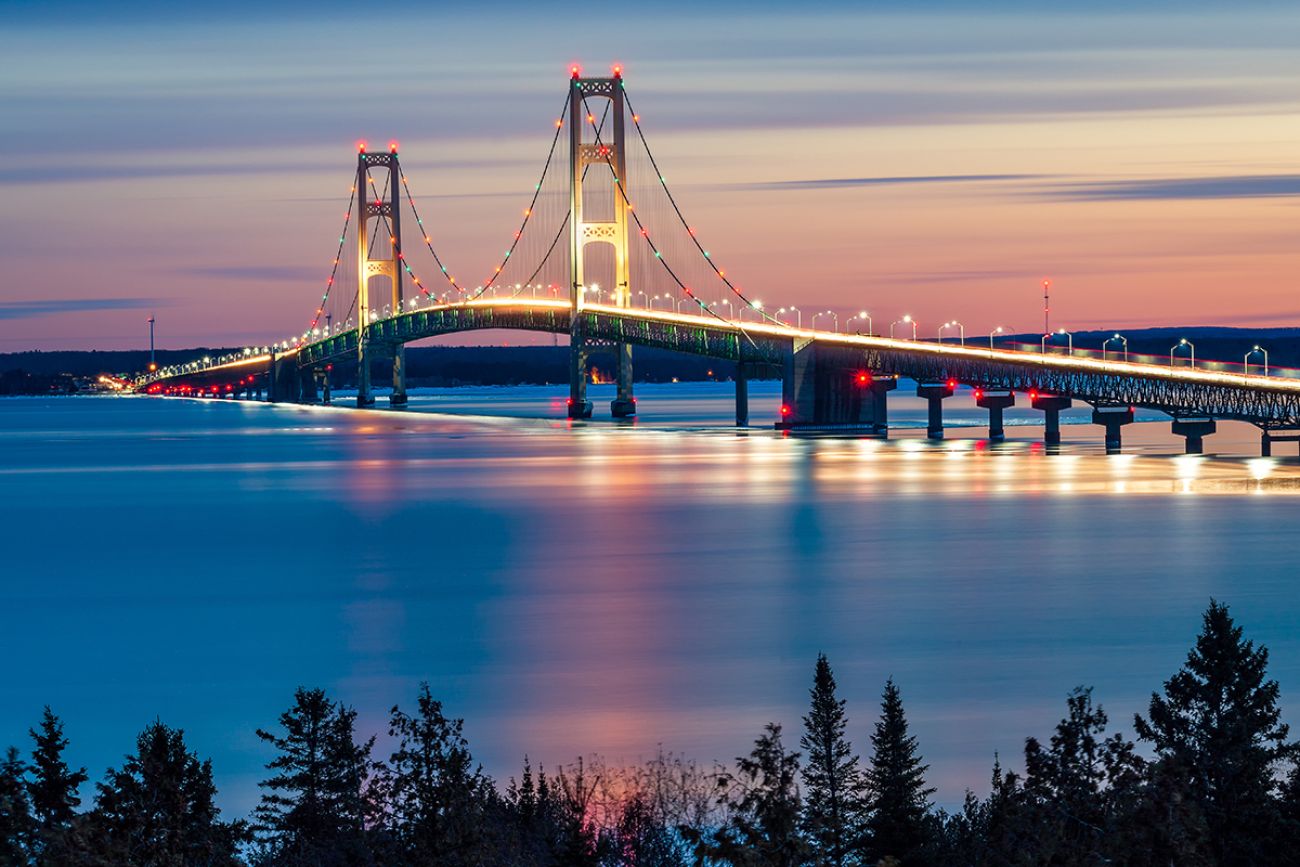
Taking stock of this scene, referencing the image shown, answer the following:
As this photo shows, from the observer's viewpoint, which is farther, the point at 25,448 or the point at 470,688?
the point at 25,448

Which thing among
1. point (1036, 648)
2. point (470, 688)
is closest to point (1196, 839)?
point (470, 688)

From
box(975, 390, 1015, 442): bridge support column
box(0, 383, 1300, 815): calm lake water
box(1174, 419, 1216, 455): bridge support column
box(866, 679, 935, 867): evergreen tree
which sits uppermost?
box(975, 390, 1015, 442): bridge support column

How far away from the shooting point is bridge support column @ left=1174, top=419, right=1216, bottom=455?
80688 millimetres

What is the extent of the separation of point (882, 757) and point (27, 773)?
960cm

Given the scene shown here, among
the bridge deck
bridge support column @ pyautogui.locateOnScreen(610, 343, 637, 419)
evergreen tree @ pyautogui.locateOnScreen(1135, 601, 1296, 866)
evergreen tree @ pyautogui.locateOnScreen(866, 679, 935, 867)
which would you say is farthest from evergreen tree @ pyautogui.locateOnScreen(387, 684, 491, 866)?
bridge support column @ pyautogui.locateOnScreen(610, 343, 637, 419)

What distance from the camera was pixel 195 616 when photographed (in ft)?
116

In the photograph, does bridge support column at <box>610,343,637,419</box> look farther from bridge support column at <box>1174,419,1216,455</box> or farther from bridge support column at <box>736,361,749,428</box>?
bridge support column at <box>1174,419,1216,455</box>

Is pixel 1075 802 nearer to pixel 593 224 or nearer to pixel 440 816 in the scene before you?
pixel 440 816

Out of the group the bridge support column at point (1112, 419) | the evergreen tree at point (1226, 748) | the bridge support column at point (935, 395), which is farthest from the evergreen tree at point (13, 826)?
the bridge support column at point (935, 395)

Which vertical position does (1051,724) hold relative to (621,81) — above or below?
below

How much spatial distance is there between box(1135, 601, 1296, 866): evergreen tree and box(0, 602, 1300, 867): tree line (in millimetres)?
20

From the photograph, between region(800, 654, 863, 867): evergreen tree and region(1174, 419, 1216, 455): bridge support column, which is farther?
region(1174, 419, 1216, 455): bridge support column

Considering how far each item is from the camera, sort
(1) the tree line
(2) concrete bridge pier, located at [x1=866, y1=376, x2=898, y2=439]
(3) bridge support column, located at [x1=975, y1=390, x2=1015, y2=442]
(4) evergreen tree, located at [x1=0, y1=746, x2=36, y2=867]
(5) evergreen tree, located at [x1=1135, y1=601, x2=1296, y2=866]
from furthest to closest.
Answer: (2) concrete bridge pier, located at [x1=866, y1=376, x2=898, y2=439] → (3) bridge support column, located at [x1=975, y1=390, x2=1015, y2=442] → (5) evergreen tree, located at [x1=1135, y1=601, x2=1296, y2=866] → (1) the tree line → (4) evergreen tree, located at [x1=0, y1=746, x2=36, y2=867]

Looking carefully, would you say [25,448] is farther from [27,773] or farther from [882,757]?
[882,757]
